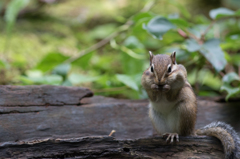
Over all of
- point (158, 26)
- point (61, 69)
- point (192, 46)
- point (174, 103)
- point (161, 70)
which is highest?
point (158, 26)

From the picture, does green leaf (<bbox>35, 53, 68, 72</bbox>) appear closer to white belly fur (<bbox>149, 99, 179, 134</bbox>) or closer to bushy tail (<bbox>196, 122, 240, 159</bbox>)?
white belly fur (<bbox>149, 99, 179, 134</bbox>)

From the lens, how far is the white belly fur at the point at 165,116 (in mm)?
1916

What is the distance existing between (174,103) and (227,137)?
0.45 meters

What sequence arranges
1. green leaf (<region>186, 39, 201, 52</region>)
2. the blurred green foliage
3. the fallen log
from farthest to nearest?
the blurred green foliage < green leaf (<region>186, 39, 201, 52</region>) < the fallen log

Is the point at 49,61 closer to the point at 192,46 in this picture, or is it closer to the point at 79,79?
the point at 79,79

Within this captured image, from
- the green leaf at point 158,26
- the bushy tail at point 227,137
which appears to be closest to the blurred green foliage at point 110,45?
the green leaf at point 158,26

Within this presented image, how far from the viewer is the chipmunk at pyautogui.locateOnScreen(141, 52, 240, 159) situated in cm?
180

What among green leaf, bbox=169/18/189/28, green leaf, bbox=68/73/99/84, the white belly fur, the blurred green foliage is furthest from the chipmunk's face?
green leaf, bbox=68/73/99/84

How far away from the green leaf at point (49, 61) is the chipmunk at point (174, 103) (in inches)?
59.8

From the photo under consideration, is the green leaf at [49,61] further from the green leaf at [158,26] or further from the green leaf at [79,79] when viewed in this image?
the green leaf at [158,26]

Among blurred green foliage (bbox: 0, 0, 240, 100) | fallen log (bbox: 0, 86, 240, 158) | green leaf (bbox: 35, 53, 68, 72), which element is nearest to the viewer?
fallen log (bbox: 0, 86, 240, 158)

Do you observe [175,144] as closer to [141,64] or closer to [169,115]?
[169,115]

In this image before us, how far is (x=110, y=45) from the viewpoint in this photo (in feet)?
13.5

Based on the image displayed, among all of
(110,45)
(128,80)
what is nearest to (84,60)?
(128,80)
